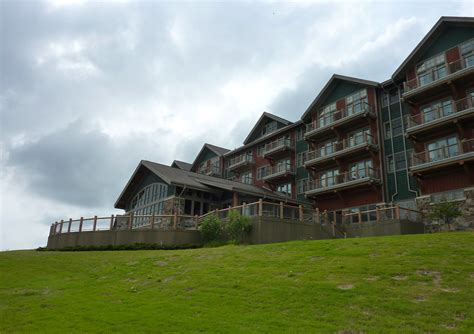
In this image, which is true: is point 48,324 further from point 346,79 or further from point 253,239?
point 346,79

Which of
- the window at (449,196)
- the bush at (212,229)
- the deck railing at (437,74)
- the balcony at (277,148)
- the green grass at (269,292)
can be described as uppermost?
the deck railing at (437,74)

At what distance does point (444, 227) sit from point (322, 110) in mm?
14916

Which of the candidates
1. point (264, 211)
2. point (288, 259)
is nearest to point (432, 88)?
point (264, 211)

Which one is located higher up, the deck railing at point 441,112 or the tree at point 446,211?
the deck railing at point 441,112

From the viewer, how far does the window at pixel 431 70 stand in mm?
27969

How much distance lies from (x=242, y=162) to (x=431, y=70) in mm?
21090

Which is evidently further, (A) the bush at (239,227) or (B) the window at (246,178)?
(B) the window at (246,178)

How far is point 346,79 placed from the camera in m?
34.4

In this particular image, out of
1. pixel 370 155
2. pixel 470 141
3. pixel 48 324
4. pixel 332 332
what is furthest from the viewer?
pixel 370 155

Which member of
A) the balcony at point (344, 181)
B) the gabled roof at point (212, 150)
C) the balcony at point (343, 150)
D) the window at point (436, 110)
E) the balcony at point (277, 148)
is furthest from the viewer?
the gabled roof at point (212, 150)

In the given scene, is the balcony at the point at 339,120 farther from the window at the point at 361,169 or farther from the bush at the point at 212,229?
the bush at the point at 212,229

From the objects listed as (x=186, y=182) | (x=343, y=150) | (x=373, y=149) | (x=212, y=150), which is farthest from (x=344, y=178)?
(x=212, y=150)

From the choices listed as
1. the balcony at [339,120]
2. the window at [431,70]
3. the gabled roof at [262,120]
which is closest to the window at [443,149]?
the window at [431,70]

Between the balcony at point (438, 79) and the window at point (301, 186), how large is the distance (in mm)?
12018
